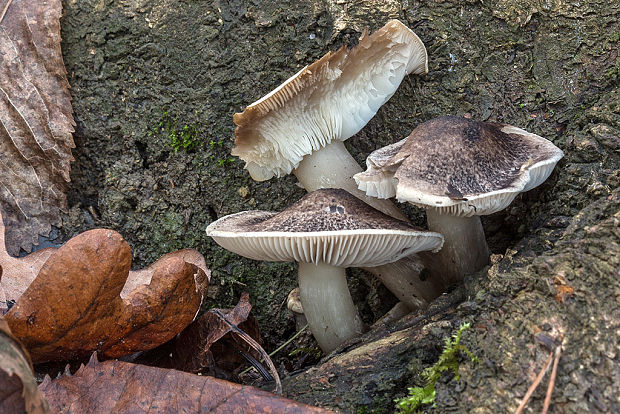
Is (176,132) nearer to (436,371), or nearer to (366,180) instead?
(366,180)

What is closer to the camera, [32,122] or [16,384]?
[16,384]

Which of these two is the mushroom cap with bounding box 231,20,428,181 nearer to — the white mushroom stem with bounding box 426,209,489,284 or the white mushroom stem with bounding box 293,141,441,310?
the white mushroom stem with bounding box 293,141,441,310

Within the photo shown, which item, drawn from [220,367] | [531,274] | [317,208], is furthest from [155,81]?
[531,274]

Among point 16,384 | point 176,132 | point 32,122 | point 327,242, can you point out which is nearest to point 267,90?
point 176,132

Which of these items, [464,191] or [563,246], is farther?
[464,191]

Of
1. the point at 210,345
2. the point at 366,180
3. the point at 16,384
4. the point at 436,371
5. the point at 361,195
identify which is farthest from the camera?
the point at 361,195

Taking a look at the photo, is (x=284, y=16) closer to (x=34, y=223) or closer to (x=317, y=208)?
(x=317, y=208)

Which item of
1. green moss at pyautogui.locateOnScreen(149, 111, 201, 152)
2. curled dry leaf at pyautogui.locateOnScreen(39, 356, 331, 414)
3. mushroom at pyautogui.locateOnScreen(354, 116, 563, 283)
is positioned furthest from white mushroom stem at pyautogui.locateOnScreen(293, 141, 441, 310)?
curled dry leaf at pyautogui.locateOnScreen(39, 356, 331, 414)
